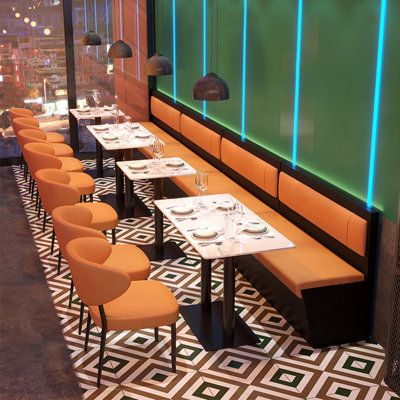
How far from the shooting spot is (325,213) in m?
5.47

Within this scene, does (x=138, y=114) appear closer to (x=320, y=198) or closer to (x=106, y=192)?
(x=106, y=192)

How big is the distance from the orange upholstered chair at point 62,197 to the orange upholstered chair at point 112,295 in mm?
1400

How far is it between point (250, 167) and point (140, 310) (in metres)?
2.74

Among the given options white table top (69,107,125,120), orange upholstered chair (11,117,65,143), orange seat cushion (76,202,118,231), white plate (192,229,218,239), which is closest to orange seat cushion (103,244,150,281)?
white plate (192,229,218,239)

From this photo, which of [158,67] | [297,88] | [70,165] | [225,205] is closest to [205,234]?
[225,205]

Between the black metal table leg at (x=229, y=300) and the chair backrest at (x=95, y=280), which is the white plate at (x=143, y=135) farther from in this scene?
the chair backrest at (x=95, y=280)

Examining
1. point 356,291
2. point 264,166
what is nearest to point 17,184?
point 264,166

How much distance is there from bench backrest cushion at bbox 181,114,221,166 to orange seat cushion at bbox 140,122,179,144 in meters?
0.27

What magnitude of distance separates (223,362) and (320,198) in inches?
61.9

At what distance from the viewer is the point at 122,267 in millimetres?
5117

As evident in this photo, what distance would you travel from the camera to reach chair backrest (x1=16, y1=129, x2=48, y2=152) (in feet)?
25.9

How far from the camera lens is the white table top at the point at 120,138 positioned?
760 cm

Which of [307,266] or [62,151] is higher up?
[62,151]

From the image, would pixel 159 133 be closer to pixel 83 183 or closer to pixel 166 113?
pixel 166 113
